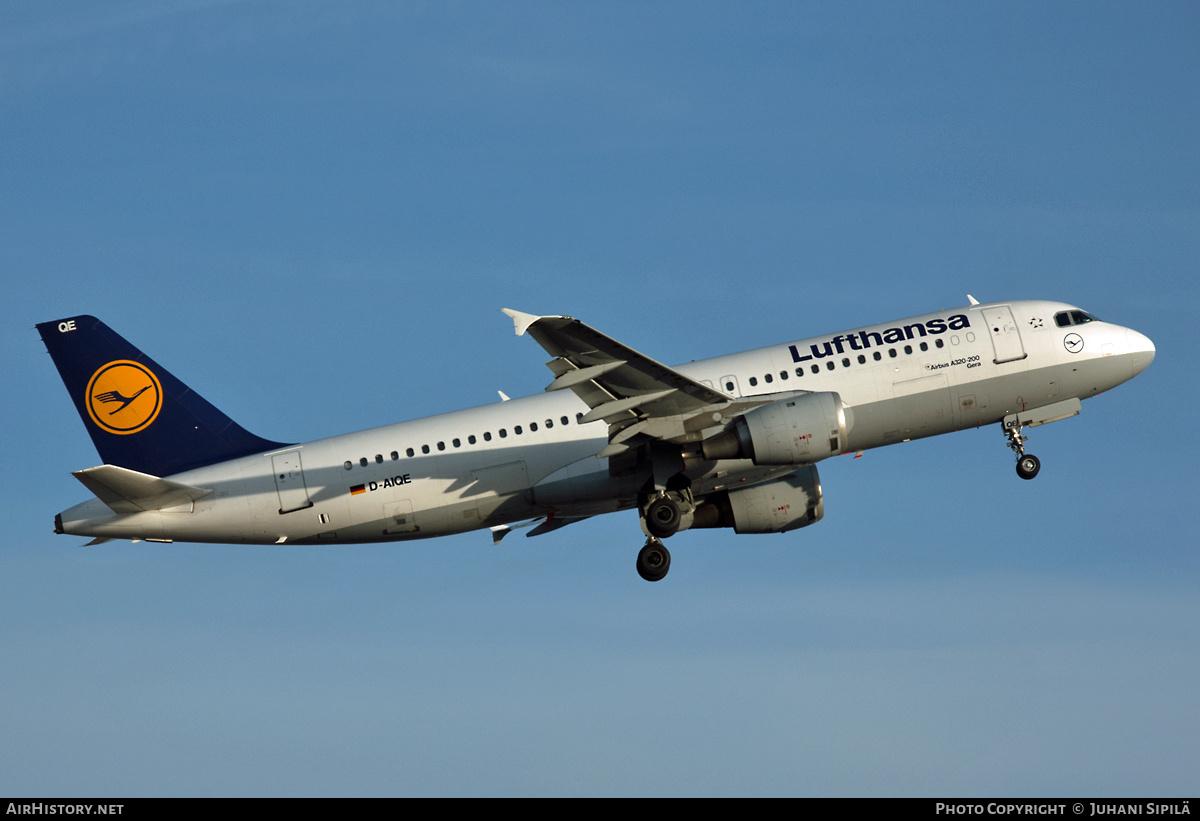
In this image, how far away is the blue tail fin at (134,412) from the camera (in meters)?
41.0

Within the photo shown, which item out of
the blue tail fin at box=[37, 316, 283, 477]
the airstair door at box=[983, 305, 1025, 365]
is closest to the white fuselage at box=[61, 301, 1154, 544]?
the airstair door at box=[983, 305, 1025, 365]

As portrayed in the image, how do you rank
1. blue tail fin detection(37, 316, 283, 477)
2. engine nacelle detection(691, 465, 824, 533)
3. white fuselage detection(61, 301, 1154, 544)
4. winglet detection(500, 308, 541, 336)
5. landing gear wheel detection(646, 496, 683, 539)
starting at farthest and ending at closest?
engine nacelle detection(691, 465, 824, 533) < blue tail fin detection(37, 316, 283, 477) < white fuselage detection(61, 301, 1154, 544) < landing gear wheel detection(646, 496, 683, 539) < winglet detection(500, 308, 541, 336)

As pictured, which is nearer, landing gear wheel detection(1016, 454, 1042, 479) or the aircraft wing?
the aircraft wing

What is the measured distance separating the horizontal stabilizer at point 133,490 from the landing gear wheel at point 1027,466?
26048mm

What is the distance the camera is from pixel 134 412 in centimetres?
4134

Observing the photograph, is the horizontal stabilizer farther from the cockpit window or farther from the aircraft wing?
the cockpit window

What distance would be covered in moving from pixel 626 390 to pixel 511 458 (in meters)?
4.65

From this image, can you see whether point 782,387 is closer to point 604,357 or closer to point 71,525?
point 604,357

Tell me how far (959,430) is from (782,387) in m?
6.33

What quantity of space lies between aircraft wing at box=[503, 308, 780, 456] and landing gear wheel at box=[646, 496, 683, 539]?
2.07 metres

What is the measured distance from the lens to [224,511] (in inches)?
1533

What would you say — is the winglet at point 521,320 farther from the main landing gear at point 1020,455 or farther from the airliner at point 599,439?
the main landing gear at point 1020,455

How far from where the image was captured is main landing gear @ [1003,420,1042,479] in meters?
41.0
